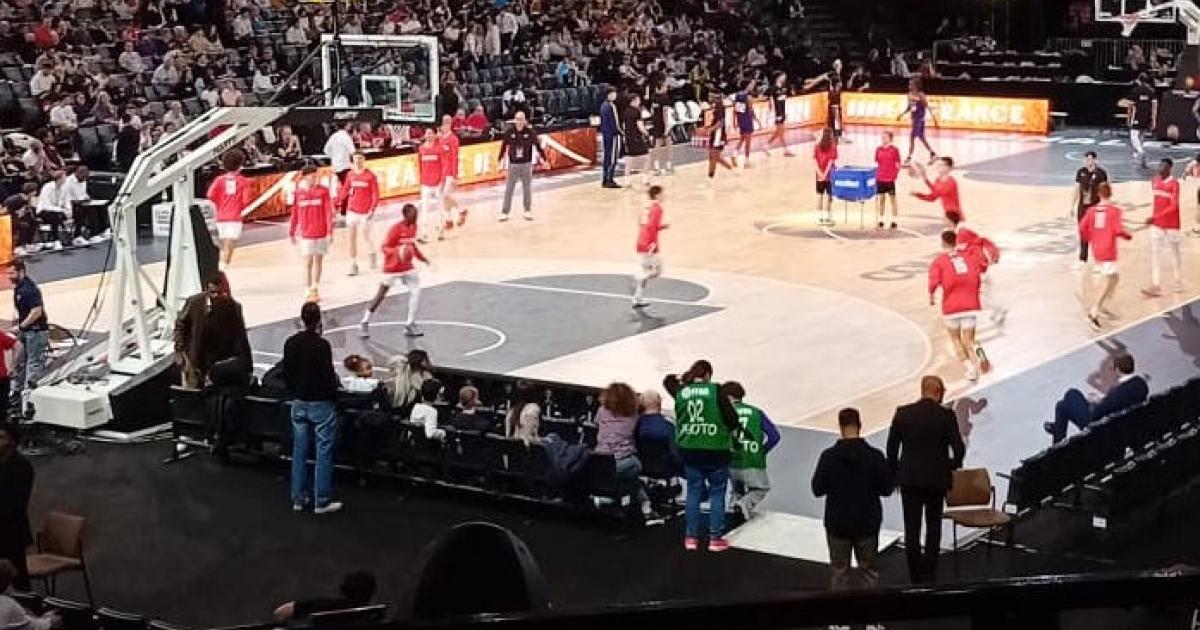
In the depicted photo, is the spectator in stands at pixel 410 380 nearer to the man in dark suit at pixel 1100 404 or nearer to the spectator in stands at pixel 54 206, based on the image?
the man in dark suit at pixel 1100 404

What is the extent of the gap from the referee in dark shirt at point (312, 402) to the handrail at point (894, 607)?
1153cm

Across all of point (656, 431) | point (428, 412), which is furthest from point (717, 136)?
point (656, 431)

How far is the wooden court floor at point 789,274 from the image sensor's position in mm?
17781

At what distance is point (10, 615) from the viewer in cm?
807

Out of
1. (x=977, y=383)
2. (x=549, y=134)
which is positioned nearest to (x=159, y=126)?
(x=549, y=134)

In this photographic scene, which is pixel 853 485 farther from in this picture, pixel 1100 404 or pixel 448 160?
pixel 448 160

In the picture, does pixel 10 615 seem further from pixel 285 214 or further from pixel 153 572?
pixel 285 214

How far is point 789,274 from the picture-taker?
22891 mm

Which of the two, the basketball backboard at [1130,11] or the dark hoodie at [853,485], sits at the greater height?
the basketball backboard at [1130,11]

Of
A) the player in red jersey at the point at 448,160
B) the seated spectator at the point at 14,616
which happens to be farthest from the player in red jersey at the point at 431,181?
the seated spectator at the point at 14,616

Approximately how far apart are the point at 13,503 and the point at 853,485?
4947mm

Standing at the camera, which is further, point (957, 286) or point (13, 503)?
point (957, 286)

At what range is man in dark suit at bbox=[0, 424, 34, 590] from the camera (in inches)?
405

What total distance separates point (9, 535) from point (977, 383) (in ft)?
32.1
